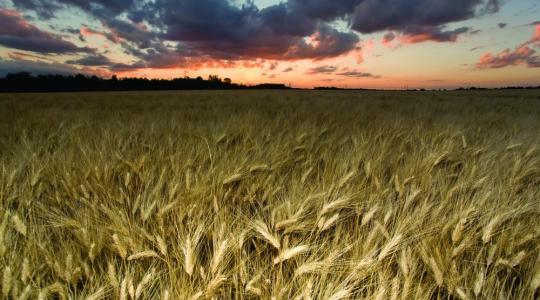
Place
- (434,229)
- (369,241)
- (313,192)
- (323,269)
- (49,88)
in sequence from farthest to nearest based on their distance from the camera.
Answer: (49,88) → (313,192) → (434,229) → (369,241) → (323,269)

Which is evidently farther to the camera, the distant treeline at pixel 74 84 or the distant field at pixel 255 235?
the distant treeline at pixel 74 84

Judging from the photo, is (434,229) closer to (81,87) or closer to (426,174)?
(426,174)

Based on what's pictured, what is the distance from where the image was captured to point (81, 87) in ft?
118

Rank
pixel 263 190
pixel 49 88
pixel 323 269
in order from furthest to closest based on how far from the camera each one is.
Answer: pixel 49 88
pixel 263 190
pixel 323 269

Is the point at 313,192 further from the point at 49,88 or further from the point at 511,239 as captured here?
the point at 49,88

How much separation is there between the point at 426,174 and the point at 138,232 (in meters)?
1.37

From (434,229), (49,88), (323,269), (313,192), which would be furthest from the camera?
(49,88)

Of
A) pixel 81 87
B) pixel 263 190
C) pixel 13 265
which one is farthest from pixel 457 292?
pixel 81 87

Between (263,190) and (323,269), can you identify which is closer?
(323,269)

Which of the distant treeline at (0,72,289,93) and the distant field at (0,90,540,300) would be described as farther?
the distant treeline at (0,72,289,93)

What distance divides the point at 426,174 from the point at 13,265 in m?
1.66

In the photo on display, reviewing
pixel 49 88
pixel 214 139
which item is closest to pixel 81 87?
pixel 49 88

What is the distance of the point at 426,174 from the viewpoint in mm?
1474

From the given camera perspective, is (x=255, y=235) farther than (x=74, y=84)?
No
